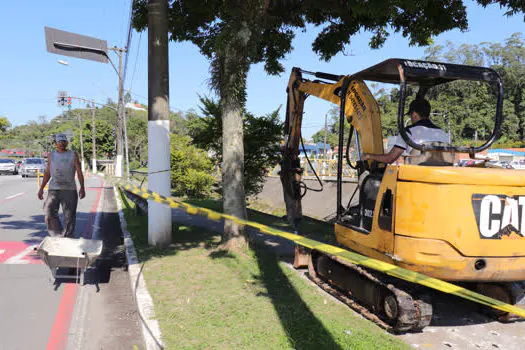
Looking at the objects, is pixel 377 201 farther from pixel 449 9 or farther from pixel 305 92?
pixel 449 9

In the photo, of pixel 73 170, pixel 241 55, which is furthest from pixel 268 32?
pixel 73 170

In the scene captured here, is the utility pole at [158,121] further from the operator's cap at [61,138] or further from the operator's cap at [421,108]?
the operator's cap at [421,108]

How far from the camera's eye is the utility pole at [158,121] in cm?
708

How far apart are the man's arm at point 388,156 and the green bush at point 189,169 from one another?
45.6ft

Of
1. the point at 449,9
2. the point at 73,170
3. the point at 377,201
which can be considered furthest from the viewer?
the point at 449,9

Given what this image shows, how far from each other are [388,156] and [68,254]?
14.0 feet

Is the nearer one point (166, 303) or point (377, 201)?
point (377, 201)

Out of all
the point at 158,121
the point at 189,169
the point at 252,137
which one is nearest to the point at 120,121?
the point at 189,169

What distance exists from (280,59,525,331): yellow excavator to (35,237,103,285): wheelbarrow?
321cm

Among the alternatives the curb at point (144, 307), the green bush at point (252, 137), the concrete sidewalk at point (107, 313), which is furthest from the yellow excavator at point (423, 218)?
the green bush at point (252, 137)

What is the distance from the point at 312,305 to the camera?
4.60m

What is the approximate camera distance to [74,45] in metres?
15.7

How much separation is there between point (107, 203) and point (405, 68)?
13877 millimetres

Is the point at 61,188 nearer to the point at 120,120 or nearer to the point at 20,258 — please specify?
the point at 20,258
